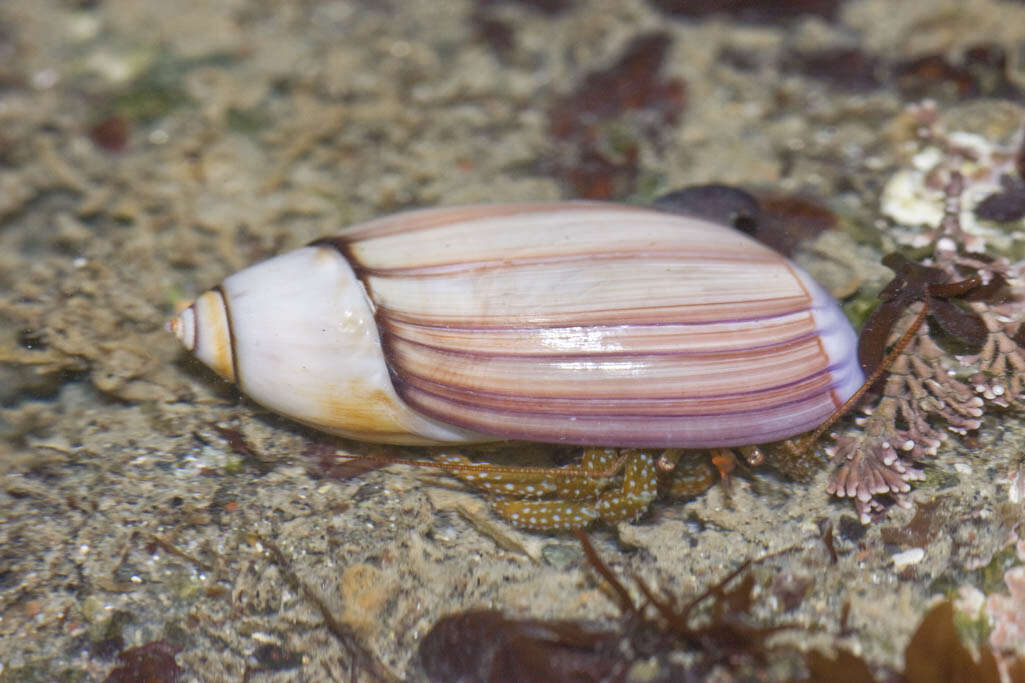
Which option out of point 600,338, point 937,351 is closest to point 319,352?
point 600,338

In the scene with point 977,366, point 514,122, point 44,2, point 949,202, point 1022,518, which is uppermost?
point 44,2

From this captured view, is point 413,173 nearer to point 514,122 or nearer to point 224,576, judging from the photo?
point 514,122

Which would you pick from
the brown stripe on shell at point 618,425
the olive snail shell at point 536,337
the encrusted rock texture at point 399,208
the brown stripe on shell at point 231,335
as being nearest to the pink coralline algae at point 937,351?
the encrusted rock texture at point 399,208

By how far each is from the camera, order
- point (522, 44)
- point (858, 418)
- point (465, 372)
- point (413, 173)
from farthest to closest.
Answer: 1. point (522, 44)
2. point (413, 173)
3. point (858, 418)
4. point (465, 372)

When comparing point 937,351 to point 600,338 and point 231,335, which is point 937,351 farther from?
point 231,335

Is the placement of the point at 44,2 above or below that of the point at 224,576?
above

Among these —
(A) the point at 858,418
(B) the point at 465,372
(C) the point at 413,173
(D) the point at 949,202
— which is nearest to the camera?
(B) the point at 465,372

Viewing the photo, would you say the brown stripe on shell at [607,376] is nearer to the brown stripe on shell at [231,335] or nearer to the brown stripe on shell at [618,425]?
the brown stripe on shell at [618,425]

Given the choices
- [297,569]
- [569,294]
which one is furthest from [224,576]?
[569,294]
